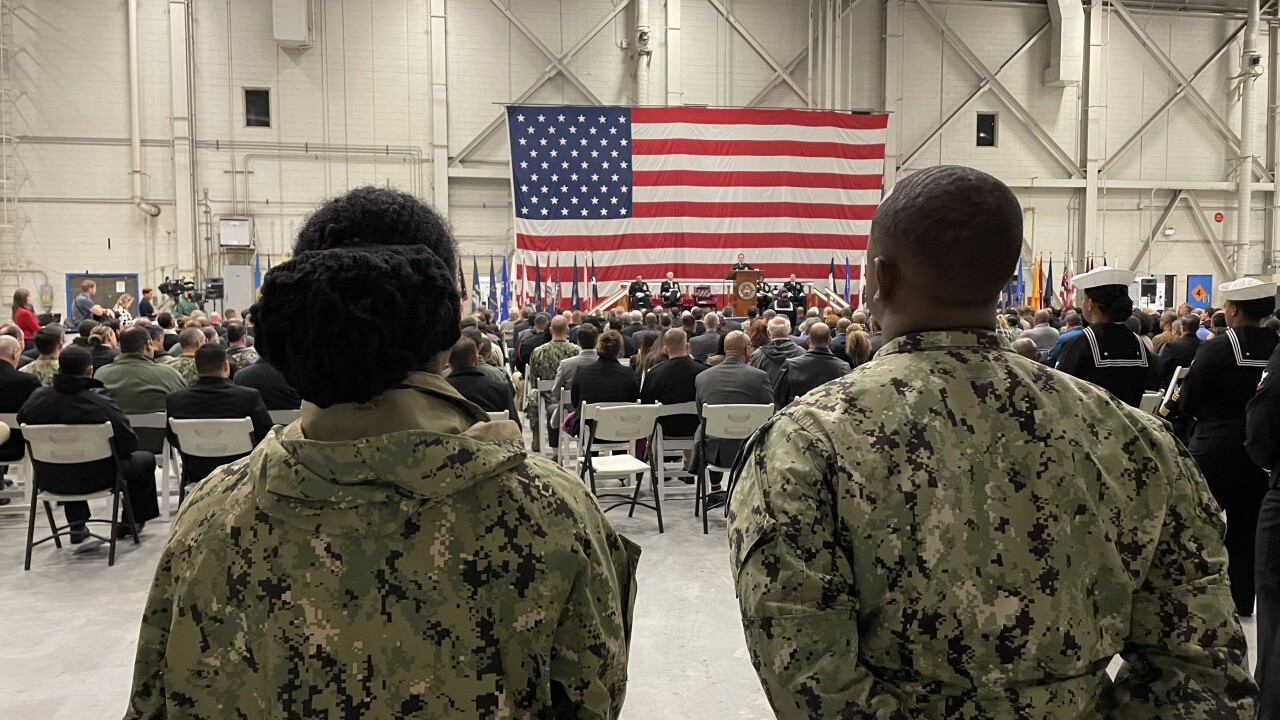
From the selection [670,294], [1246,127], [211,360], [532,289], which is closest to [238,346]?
[211,360]

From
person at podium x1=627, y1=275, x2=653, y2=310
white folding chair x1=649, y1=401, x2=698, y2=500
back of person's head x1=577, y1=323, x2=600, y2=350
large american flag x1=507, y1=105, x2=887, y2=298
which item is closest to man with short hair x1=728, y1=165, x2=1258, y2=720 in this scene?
white folding chair x1=649, y1=401, x2=698, y2=500

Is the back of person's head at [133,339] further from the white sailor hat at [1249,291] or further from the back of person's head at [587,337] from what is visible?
the white sailor hat at [1249,291]

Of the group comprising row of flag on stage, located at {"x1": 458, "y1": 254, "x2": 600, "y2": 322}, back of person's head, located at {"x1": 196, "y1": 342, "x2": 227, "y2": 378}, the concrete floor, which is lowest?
the concrete floor

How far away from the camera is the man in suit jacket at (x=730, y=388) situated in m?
5.40

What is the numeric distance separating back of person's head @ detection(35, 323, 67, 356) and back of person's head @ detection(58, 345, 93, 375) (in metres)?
1.42

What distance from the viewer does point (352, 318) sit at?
3.27 feet

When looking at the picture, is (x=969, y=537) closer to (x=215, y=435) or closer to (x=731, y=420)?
(x=731, y=420)

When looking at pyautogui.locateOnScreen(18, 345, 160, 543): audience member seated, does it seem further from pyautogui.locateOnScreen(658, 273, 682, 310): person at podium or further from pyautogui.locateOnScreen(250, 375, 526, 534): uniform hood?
pyautogui.locateOnScreen(658, 273, 682, 310): person at podium

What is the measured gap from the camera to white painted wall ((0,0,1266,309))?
50.1ft

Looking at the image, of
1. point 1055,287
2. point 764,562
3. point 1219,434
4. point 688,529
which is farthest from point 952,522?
point 1055,287

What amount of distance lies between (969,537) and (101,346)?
7.10 metres

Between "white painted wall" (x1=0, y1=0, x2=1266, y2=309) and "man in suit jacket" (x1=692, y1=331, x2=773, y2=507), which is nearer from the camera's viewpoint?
"man in suit jacket" (x1=692, y1=331, x2=773, y2=507)

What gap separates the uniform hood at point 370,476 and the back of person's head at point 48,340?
18.8 feet

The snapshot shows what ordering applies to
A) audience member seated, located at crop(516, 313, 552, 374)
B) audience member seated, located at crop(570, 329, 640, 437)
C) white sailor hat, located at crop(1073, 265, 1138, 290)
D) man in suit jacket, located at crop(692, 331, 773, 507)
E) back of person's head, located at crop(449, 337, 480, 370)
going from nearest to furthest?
white sailor hat, located at crop(1073, 265, 1138, 290)
back of person's head, located at crop(449, 337, 480, 370)
man in suit jacket, located at crop(692, 331, 773, 507)
audience member seated, located at crop(570, 329, 640, 437)
audience member seated, located at crop(516, 313, 552, 374)
